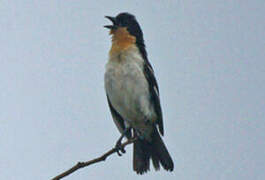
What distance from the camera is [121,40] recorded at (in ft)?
23.7

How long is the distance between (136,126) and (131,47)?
114 cm

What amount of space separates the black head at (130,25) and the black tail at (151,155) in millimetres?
1332

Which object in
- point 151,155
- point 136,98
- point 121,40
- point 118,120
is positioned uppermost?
point 121,40

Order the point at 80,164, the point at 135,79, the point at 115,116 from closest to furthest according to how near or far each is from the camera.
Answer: the point at 80,164 → the point at 135,79 → the point at 115,116

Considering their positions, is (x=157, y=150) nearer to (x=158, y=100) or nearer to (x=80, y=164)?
(x=158, y=100)

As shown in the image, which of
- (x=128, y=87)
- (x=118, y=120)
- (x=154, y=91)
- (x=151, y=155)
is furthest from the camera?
(x=118, y=120)

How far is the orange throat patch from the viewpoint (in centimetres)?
703

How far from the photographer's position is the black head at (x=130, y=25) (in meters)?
7.41

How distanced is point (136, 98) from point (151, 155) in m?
0.91

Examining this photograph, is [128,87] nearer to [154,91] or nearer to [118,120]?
[154,91]

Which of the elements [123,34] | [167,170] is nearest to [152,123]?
[167,170]

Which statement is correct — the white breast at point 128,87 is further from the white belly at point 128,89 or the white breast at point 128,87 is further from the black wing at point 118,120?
the black wing at point 118,120

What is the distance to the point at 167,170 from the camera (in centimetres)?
672

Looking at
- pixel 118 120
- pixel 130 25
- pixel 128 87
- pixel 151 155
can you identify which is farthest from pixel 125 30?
pixel 151 155
